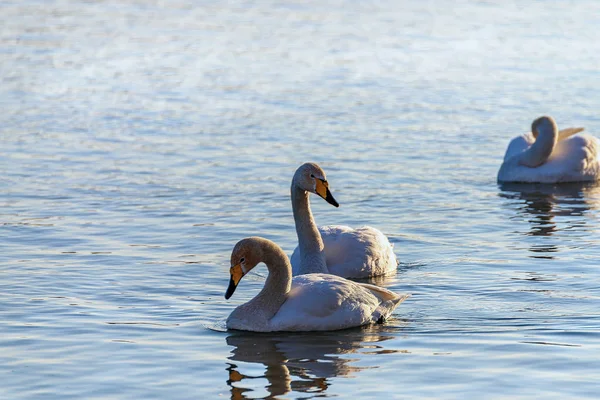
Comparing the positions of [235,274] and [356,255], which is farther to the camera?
[356,255]

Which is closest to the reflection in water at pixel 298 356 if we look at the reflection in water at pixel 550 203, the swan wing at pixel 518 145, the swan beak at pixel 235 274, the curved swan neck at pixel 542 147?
the swan beak at pixel 235 274

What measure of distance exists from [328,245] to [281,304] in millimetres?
2362

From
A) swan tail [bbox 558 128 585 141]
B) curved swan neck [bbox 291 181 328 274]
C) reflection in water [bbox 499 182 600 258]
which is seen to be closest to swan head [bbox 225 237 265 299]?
curved swan neck [bbox 291 181 328 274]

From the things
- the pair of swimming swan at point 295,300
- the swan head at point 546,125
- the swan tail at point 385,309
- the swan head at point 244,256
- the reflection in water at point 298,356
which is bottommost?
the reflection in water at point 298,356

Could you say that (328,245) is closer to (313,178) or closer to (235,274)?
(313,178)

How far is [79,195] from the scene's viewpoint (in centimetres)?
1617

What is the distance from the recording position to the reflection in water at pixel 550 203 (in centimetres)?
1484

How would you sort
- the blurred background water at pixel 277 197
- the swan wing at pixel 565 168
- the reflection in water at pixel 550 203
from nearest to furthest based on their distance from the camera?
1. the blurred background water at pixel 277 197
2. the reflection in water at pixel 550 203
3. the swan wing at pixel 565 168

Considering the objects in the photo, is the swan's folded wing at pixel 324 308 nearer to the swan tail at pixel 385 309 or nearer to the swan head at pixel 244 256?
the swan tail at pixel 385 309

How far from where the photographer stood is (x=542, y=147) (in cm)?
1870

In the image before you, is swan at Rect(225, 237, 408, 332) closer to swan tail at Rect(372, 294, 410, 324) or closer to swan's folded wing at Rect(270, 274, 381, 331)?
swan's folded wing at Rect(270, 274, 381, 331)

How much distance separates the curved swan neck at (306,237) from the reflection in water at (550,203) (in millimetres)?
2594

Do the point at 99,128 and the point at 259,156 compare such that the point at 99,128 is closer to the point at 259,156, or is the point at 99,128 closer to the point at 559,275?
the point at 259,156

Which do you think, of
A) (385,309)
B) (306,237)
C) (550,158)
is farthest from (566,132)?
(385,309)
